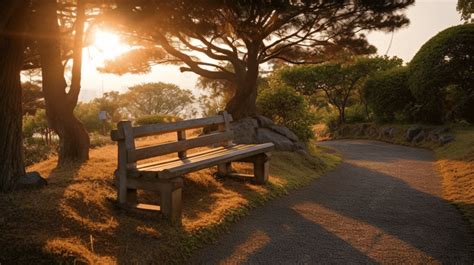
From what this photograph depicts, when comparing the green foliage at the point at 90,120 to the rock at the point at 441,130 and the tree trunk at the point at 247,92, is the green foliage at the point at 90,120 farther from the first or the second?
the rock at the point at 441,130

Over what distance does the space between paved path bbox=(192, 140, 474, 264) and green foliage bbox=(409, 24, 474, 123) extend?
8.20m

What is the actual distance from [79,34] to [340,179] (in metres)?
6.13

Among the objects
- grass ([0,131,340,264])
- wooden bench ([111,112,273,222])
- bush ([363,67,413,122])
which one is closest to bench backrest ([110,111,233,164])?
wooden bench ([111,112,273,222])

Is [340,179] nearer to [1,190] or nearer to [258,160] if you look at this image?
[258,160]

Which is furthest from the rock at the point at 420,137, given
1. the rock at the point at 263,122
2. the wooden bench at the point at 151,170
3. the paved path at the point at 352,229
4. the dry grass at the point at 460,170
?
the wooden bench at the point at 151,170

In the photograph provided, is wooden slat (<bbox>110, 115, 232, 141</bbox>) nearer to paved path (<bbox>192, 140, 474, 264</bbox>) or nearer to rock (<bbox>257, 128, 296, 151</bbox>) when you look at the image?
paved path (<bbox>192, 140, 474, 264</bbox>)

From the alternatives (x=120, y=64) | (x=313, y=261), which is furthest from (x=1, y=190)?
(x=120, y=64)

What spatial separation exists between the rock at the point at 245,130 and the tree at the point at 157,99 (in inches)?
1453

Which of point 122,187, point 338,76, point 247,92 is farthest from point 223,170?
point 338,76

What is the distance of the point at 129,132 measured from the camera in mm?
4176

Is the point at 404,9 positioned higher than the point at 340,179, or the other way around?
the point at 404,9

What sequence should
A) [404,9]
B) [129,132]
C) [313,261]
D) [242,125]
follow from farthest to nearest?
[242,125], [404,9], [129,132], [313,261]

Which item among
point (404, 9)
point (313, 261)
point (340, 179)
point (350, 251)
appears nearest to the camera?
point (313, 261)

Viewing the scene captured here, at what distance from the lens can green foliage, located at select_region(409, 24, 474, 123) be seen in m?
13.6
